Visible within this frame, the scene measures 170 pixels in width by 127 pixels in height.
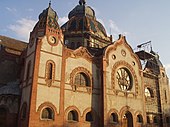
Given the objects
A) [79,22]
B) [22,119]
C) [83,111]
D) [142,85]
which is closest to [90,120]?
[83,111]

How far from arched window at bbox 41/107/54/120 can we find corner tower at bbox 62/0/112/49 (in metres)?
14.6

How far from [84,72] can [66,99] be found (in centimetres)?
427

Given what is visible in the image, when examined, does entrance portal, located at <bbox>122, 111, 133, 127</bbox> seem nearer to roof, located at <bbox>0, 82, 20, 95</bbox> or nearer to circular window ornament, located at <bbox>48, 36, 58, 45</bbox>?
circular window ornament, located at <bbox>48, 36, 58, 45</bbox>

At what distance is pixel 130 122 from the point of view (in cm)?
2747

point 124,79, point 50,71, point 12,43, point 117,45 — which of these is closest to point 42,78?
point 50,71

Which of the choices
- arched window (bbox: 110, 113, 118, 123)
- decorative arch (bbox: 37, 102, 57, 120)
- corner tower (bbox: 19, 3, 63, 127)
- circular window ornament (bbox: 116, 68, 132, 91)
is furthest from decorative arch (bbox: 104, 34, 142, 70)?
decorative arch (bbox: 37, 102, 57, 120)

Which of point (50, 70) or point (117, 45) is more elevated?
point (117, 45)

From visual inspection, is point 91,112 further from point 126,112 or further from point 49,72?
point 49,72

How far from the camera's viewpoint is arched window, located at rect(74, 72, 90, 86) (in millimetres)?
24125

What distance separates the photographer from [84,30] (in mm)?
34406

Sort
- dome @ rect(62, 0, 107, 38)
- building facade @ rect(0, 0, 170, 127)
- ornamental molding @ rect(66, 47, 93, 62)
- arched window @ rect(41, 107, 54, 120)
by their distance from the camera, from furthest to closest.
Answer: dome @ rect(62, 0, 107, 38), ornamental molding @ rect(66, 47, 93, 62), building facade @ rect(0, 0, 170, 127), arched window @ rect(41, 107, 54, 120)

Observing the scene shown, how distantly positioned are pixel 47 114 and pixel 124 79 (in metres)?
12.5

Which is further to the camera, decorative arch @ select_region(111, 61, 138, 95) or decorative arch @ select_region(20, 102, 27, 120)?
decorative arch @ select_region(111, 61, 138, 95)

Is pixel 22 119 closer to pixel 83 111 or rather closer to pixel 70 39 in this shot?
pixel 83 111
